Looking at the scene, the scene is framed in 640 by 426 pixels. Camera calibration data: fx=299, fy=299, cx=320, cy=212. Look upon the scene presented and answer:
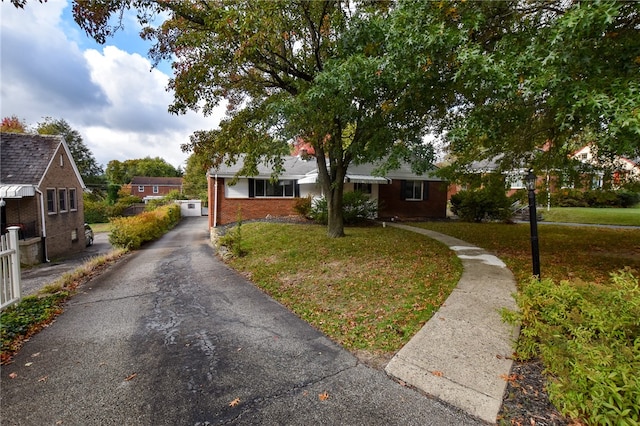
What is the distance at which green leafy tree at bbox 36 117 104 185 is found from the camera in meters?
45.2

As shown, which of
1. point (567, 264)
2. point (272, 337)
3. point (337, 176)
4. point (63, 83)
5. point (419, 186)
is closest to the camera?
point (272, 337)

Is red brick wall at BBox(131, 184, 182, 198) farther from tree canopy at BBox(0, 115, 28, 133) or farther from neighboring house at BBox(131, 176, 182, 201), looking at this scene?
tree canopy at BBox(0, 115, 28, 133)

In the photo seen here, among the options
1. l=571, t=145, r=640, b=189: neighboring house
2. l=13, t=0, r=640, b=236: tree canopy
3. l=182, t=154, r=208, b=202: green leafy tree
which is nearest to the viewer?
l=13, t=0, r=640, b=236: tree canopy

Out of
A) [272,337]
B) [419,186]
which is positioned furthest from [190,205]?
[272,337]

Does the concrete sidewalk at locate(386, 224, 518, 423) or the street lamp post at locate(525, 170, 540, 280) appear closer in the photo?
the concrete sidewalk at locate(386, 224, 518, 423)

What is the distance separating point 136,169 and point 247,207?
64.9 m

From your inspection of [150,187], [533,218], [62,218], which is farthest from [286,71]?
[150,187]

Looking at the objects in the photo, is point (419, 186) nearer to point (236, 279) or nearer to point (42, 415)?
point (236, 279)

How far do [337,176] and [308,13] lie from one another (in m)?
5.07

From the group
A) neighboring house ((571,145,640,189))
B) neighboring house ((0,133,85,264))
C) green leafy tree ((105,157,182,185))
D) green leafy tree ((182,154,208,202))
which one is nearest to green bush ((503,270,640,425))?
neighboring house ((571,145,640,189))

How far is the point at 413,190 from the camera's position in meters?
19.7

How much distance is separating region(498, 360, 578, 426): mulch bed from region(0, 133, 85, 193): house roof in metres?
19.6

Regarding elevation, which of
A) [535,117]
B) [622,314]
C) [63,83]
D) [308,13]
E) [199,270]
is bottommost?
[199,270]

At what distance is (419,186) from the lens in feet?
64.8
